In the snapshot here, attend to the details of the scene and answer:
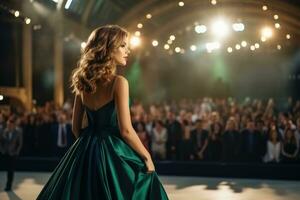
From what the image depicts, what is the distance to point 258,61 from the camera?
34094 millimetres

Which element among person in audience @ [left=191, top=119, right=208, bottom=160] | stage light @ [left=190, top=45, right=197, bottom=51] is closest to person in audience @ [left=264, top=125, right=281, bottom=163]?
person in audience @ [left=191, top=119, right=208, bottom=160]

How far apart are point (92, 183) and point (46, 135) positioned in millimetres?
10913

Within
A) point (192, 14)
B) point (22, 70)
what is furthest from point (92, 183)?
point (192, 14)

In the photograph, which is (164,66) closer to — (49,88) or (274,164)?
(49,88)

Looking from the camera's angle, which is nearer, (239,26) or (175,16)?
(239,26)

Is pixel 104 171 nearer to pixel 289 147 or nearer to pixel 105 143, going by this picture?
Answer: pixel 105 143

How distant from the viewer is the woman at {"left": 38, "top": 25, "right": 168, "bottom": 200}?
4.01m

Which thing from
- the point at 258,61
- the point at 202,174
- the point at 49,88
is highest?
the point at 258,61

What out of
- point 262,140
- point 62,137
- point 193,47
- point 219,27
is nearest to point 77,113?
point 262,140

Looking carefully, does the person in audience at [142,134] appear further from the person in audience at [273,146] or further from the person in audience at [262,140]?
the person in audience at [273,146]

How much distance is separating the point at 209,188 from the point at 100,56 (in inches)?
290

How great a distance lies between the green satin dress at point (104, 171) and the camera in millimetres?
4121

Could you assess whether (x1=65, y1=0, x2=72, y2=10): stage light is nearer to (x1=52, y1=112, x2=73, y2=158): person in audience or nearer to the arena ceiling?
the arena ceiling

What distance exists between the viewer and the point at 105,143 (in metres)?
4.21
